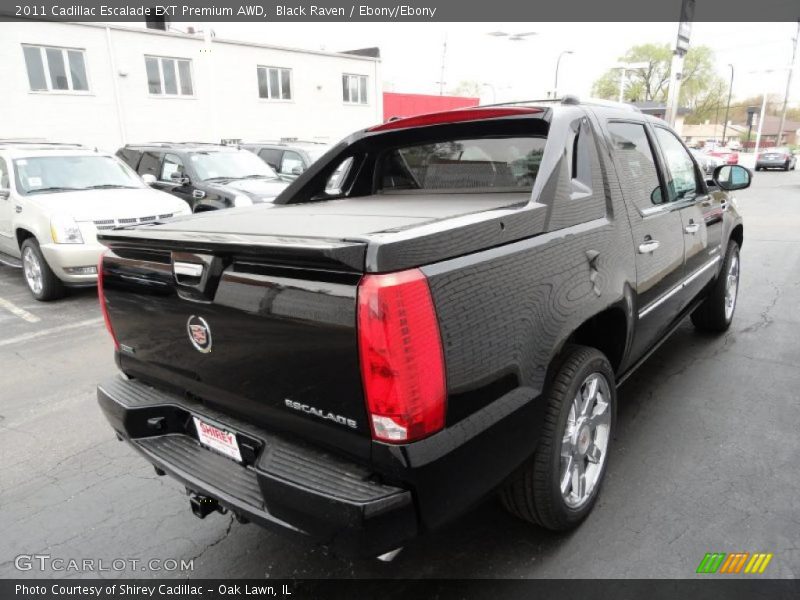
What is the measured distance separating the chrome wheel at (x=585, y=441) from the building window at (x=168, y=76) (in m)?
21.7

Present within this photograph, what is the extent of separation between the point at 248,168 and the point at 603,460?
9150mm

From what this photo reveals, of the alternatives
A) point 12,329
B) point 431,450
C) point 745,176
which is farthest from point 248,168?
point 431,450

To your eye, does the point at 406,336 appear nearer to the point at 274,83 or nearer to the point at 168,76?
the point at 168,76

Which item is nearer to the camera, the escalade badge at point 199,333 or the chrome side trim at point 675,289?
the escalade badge at point 199,333

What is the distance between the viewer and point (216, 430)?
2123 millimetres

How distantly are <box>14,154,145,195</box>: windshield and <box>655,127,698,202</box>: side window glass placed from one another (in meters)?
6.83

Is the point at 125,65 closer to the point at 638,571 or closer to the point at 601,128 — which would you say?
the point at 601,128

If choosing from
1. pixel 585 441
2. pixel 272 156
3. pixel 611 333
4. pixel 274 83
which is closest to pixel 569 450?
pixel 585 441

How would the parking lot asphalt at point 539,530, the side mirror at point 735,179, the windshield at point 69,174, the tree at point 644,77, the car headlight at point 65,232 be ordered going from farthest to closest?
the tree at point 644,77 < the windshield at point 69,174 < the car headlight at point 65,232 < the side mirror at point 735,179 < the parking lot asphalt at point 539,530

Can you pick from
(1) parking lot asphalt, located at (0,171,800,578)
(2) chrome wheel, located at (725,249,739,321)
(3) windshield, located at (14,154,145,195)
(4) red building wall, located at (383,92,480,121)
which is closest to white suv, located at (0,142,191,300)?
(3) windshield, located at (14,154,145,195)

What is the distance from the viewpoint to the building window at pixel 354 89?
26878 millimetres

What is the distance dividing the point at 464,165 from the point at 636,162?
37.7 inches

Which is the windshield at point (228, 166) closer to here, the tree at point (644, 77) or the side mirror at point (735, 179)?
the side mirror at point (735, 179)

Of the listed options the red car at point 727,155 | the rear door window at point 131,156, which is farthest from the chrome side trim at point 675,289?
the red car at point 727,155
